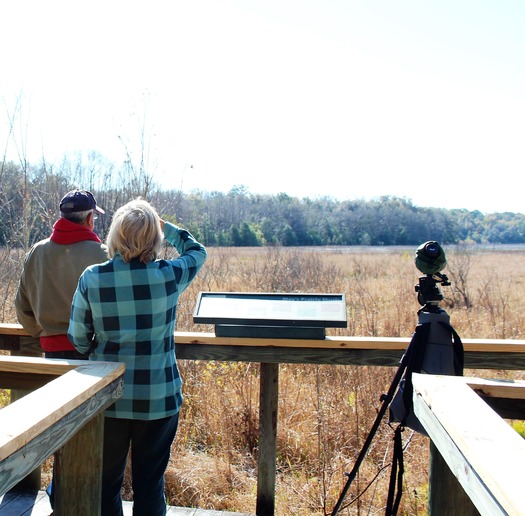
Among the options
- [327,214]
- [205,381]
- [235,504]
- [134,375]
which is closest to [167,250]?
[205,381]

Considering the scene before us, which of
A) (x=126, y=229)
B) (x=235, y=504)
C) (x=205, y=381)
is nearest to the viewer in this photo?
(x=126, y=229)

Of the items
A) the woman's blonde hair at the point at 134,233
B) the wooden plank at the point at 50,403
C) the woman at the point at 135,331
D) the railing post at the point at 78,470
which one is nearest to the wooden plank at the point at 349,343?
the woman at the point at 135,331

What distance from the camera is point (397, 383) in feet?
6.91

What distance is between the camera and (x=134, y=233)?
6.77 feet

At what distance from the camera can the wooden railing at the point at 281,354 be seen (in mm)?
2582

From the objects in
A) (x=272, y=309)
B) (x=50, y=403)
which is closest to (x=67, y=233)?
(x=272, y=309)

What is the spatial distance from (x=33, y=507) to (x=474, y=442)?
8.21 ft

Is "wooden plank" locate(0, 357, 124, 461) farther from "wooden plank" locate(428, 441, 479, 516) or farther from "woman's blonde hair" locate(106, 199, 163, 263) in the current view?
"wooden plank" locate(428, 441, 479, 516)

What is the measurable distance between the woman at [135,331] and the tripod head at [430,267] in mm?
913

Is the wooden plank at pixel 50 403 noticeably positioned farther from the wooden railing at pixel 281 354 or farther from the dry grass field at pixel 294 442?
the dry grass field at pixel 294 442

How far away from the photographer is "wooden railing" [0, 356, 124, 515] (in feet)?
4.13

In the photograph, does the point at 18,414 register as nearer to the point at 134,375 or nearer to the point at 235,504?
the point at 134,375

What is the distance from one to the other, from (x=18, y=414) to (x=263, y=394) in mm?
1619

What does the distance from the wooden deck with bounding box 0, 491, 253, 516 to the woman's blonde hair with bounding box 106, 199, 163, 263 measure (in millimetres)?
1567
